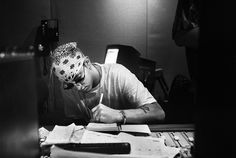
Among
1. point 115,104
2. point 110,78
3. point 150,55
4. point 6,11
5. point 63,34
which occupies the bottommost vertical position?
point 115,104

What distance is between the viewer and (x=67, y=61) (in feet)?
5.80

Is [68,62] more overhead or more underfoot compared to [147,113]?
more overhead

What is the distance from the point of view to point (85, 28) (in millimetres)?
1759

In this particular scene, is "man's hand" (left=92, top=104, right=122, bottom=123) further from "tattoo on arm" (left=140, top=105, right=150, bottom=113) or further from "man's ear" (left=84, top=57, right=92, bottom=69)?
"man's ear" (left=84, top=57, right=92, bottom=69)

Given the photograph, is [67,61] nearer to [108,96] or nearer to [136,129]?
[108,96]

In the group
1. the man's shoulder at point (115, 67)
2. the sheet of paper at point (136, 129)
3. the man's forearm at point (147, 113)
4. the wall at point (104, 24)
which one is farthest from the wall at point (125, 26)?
the sheet of paper at point (136, 129)

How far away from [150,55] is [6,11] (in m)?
0.94

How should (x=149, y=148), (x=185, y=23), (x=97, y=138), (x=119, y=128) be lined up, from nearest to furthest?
1. (x=149, y=148)
2. (x=97, y=138)
3. (x=119, y=128)
4. (x=185, y=23)

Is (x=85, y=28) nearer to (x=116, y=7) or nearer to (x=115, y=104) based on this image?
(x=116, y=7)

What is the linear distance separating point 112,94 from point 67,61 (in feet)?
1.19

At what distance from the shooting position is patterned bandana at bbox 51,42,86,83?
69.2 inches

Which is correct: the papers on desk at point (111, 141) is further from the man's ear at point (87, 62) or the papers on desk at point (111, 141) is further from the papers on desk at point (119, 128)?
the man's ear at point (87, 62)

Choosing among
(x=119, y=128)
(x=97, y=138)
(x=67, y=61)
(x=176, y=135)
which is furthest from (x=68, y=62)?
(x=176, y=135)

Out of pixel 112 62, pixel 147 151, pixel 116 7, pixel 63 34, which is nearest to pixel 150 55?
pixel 112 62
